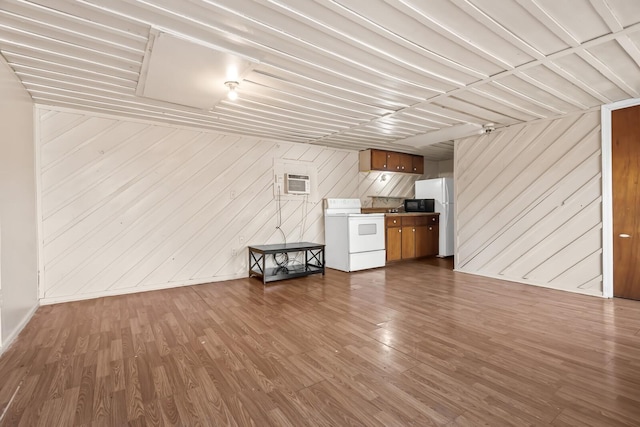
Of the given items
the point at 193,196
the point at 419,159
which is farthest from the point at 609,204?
the point at 193,196

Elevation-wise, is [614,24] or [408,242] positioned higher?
[614,24]

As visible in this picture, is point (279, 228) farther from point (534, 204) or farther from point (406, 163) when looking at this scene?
point (534, 204)

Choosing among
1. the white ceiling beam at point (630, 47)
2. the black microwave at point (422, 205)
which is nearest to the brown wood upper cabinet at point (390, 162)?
the black microwave at point (422, 205)

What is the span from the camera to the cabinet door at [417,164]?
21.3 feet

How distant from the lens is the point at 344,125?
13.8ft

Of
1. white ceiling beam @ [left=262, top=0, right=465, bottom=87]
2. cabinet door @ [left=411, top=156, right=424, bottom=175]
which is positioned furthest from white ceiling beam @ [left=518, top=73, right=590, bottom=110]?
cabinet door @ [left=411, top=156, right=424, bottom=175]

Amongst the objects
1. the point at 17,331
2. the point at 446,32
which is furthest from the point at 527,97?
the point at 17,331

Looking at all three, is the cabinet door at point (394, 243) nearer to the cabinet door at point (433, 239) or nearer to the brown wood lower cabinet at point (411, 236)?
the brown wood lower cabinet at point (411, 236)

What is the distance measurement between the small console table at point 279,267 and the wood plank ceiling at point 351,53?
190cm

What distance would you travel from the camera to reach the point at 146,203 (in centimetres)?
391

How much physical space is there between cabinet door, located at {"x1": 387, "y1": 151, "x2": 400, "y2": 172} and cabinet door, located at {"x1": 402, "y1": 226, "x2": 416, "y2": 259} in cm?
130

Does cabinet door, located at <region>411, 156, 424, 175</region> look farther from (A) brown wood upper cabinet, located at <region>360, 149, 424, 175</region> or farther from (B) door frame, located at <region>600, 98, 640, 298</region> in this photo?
(B) door frame, located at <region>600, 98, 640, 298</region>

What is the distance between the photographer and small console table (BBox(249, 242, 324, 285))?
4.32m

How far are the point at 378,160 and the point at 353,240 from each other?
1.91 m
